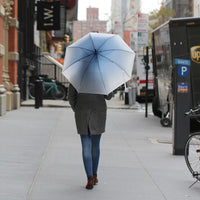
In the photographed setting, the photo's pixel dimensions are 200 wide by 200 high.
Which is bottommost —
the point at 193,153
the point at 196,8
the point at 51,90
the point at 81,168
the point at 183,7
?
the point at 81,168

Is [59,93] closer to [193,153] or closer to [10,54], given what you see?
[10,54]

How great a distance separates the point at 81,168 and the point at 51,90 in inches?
787

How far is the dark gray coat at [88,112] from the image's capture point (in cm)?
586

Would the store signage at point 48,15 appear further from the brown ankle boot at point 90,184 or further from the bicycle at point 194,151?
the brown ankle boot at point 90,184

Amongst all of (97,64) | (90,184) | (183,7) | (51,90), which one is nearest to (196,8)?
(183,7)

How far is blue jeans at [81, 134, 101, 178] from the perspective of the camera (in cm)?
584

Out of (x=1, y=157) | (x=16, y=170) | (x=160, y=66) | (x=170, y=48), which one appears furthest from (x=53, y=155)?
(x=160, y=66)

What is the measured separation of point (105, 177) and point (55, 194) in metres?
1.24

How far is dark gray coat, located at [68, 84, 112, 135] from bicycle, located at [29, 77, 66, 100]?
826 inches

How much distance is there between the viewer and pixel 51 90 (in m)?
27.0

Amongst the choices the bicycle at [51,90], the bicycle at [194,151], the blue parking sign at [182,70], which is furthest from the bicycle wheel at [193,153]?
the bicycle at [51,90]

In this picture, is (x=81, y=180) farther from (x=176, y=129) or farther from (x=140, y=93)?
Answer: (x=140, y=93)

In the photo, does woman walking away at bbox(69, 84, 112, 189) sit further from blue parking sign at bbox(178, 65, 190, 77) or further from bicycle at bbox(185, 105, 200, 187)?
blue parking sign at bbox(178, 65, 190, 77)

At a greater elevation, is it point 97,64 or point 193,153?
point 97,64
